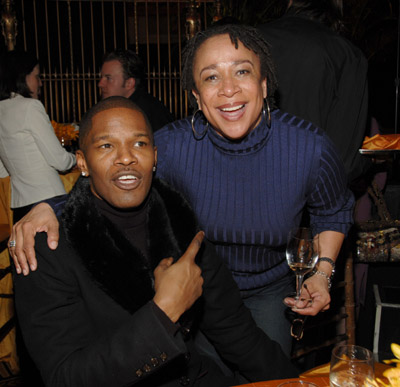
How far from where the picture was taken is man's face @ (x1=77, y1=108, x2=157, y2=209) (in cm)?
157

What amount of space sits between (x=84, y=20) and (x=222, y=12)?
4.91 meters

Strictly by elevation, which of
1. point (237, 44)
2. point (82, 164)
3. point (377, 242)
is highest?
point (237, 44)

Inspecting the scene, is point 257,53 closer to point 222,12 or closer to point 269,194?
point 269,194

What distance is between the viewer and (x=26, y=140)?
3.25 m

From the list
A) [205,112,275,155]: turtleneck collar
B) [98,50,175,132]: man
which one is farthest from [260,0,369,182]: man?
[98,50,175,132]: man

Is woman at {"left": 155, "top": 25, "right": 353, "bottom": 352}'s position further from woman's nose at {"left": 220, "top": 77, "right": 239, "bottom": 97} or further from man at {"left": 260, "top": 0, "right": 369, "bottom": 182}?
man at {"left": 260, "top": 0, "right": 369, "bottom": 182}

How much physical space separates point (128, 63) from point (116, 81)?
18cm

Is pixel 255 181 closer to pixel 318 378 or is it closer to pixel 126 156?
pixel 126 156

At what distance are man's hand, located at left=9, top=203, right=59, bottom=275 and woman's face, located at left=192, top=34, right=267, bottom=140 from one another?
2.35ft

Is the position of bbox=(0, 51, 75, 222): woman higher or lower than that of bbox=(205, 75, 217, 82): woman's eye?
lower

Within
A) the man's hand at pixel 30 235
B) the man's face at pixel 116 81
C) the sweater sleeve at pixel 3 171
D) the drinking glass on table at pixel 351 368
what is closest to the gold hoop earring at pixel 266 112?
the man's hand at pixel 30 235

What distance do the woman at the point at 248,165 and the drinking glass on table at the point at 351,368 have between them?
0.66 m

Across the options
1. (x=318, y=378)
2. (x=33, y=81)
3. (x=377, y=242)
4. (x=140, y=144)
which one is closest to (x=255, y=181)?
(x=140, y=144)

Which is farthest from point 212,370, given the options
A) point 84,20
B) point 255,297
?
point 84,20
